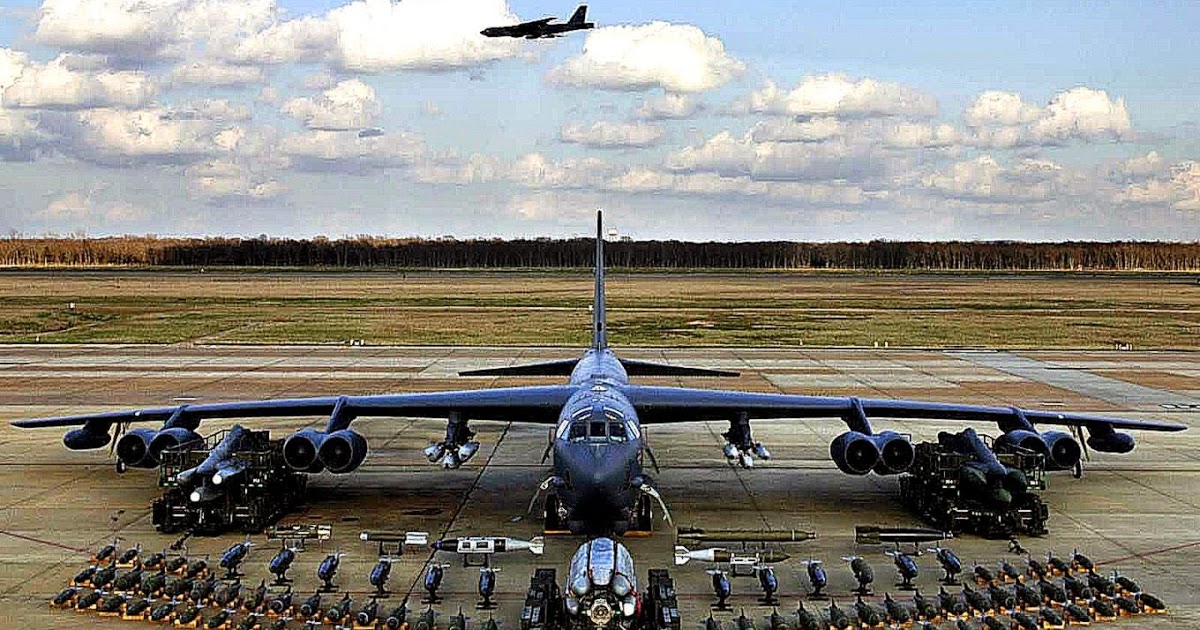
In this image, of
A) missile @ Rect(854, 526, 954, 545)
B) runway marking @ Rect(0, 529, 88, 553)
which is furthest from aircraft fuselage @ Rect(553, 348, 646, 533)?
runway marking @ Rect(0, 529, 88, 553)

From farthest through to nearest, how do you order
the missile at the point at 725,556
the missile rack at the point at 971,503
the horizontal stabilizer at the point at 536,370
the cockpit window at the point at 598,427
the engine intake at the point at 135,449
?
the horizontal stabilizer at the point at 536,370
the engine intake at the point at 135,449
the missile rack at the point at 971,503
the cockpit window at the point at 598,427
the missile at the point at 725,556

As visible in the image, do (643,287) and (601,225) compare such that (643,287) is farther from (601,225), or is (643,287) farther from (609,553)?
(609,553)

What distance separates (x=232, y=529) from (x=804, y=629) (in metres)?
12.4

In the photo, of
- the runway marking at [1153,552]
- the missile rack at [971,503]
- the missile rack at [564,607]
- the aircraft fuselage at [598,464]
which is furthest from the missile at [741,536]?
the runway marking at [1153,552]

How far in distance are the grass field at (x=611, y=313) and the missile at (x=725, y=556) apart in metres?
42.4

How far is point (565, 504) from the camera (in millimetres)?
20594

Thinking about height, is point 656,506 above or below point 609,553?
below

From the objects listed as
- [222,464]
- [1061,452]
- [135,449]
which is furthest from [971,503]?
[135,449]

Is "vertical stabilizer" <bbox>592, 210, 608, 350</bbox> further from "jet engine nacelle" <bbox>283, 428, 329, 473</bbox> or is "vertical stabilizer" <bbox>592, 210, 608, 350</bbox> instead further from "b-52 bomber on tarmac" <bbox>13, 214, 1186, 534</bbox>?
"jet engine nacelle" <bbox>283, 428, 329, 473</bbox>

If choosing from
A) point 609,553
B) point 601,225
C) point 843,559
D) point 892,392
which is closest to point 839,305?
point 892,392

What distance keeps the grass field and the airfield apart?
633 inches

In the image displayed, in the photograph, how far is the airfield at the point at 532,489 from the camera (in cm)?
2047

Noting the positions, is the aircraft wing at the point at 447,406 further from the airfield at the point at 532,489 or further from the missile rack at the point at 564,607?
the missile rack at the point at 564,607

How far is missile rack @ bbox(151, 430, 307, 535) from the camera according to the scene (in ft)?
76.6
